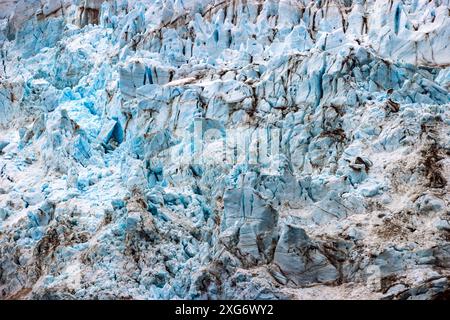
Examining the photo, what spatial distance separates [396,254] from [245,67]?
8.83m

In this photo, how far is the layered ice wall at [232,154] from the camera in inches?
712

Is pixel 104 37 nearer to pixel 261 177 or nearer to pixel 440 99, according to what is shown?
pixel 261 177

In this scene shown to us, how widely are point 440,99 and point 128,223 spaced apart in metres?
9.97

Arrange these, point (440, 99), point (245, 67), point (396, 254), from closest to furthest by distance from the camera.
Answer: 1. point (396, 254)
2. point (440, 99)
3. point (245, 67)

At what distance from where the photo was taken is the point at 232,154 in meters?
21.4

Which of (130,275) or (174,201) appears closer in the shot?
(130,275)

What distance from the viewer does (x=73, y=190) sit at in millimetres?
21453

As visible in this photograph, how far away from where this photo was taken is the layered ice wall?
18094 mm

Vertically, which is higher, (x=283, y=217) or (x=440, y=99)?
(x=440, y=99)

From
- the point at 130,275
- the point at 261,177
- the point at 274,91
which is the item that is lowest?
the point at 130,275
